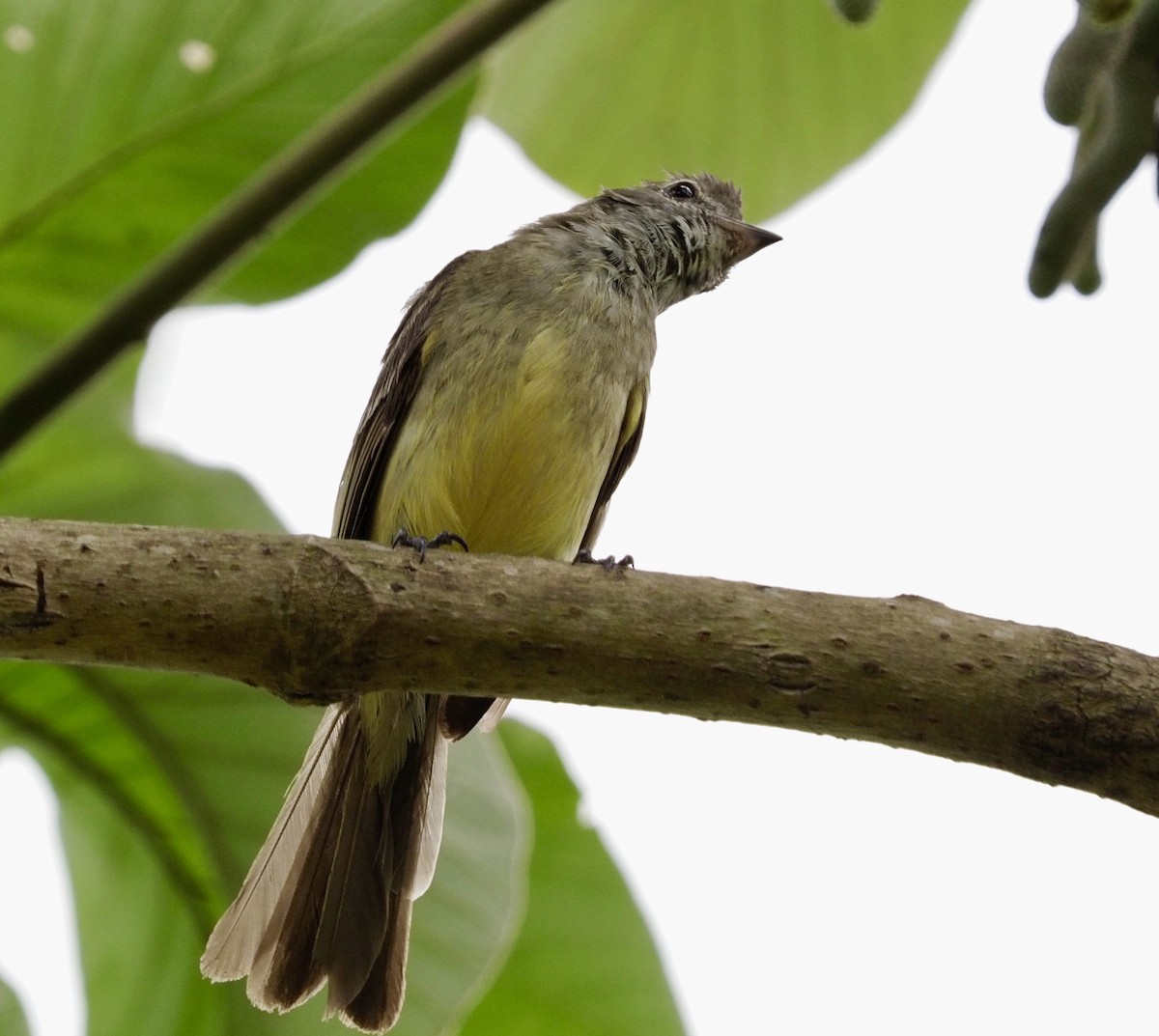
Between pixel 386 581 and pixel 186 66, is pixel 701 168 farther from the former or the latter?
pixel 386 581

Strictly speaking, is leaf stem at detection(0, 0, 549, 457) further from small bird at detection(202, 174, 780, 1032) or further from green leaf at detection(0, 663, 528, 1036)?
small bird at detection(202, 174, 780, 1032)

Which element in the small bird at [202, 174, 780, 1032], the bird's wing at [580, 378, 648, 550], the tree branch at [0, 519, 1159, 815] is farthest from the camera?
the bird's wing at [580, 378, 648, 550]

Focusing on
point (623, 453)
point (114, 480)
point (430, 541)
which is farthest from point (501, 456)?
point (114, 480)

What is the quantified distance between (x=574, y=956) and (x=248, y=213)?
1560 millimetres

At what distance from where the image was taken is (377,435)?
11.0ft

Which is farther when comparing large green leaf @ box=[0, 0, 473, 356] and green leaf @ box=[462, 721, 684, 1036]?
green leaf @ box=[462, 721, 684, 1036]

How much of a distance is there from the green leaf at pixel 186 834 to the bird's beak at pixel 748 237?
5.82 feet

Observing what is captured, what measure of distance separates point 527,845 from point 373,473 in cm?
100

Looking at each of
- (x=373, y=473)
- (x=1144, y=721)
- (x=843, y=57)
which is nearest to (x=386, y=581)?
(x=1144, y=721)

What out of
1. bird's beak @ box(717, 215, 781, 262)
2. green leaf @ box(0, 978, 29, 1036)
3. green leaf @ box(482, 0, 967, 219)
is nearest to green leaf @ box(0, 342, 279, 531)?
green leaf @ box(0, 978, 29, 1036)

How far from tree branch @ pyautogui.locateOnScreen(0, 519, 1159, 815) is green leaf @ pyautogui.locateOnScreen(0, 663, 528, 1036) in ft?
2.46

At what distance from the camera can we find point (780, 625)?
180cm

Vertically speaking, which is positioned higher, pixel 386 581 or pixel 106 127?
pixel 106 127

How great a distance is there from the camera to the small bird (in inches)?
106
